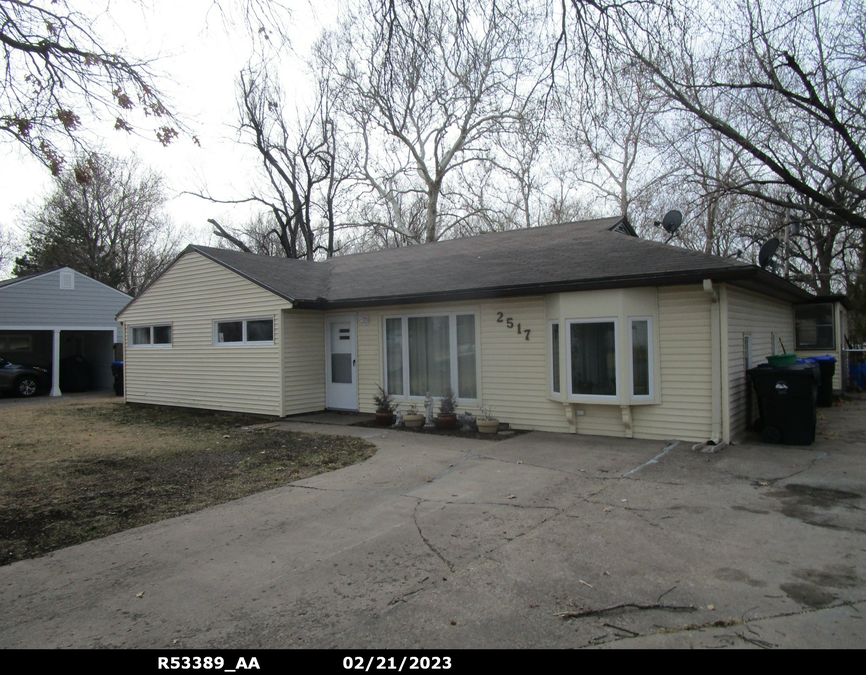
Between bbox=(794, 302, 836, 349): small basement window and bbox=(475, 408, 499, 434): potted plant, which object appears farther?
bbox=(794, 302, 836, 349): small basement window

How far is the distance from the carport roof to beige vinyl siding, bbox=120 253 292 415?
0.48 m

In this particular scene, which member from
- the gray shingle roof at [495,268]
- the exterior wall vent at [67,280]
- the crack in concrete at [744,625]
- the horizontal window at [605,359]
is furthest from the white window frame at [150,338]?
the crack in concrete at [744,625]

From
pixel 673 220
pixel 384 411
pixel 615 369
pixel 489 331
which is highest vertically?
pixel 673 220

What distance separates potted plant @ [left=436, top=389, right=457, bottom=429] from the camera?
10.3 m

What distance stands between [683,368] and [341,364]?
7.25 m

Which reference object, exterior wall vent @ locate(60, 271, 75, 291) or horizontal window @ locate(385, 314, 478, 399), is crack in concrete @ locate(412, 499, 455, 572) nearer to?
horizontal window @ locate(385, 314, 478, 399)

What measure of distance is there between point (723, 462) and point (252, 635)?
633 cm

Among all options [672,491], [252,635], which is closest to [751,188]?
[672,491]

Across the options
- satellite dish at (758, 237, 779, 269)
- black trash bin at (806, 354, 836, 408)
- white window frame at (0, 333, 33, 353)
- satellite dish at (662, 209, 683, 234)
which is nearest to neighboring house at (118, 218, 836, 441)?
satellite dish at (758, 237, 779, 269)

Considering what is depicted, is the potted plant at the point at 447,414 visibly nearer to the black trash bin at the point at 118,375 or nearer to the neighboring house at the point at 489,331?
the neighboring house at the point at 489,331

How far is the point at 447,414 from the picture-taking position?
33.8 ft

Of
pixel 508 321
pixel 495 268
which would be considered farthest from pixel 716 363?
pixel 495 268

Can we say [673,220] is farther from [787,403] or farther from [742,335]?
[787,403]

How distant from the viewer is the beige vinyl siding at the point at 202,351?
12523 mm
